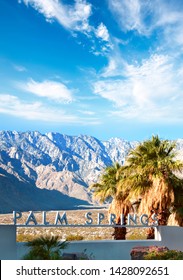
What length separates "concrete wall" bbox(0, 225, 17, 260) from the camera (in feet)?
53.8

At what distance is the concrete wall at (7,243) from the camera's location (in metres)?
16.4

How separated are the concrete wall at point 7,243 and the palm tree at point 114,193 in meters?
8.27

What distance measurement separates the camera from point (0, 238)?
16.3 meters

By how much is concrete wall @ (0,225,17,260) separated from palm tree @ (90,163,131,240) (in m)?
8.27

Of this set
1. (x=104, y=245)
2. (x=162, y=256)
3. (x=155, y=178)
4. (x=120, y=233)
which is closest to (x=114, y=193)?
(x=120, y=233)

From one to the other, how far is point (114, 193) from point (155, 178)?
4.43 m

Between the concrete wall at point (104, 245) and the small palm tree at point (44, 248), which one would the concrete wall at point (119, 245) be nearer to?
the concrete wall at point (104, 245)

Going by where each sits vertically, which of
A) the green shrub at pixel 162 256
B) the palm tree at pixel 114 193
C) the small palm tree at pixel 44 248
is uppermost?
the palm tree at pixel 114 193

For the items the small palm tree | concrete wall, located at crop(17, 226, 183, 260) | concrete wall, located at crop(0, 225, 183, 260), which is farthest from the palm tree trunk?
the small palm tree

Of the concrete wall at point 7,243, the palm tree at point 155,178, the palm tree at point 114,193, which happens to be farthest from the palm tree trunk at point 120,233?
the concrete wall at point 7,243

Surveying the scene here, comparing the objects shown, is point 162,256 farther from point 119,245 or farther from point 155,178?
point 155,178
